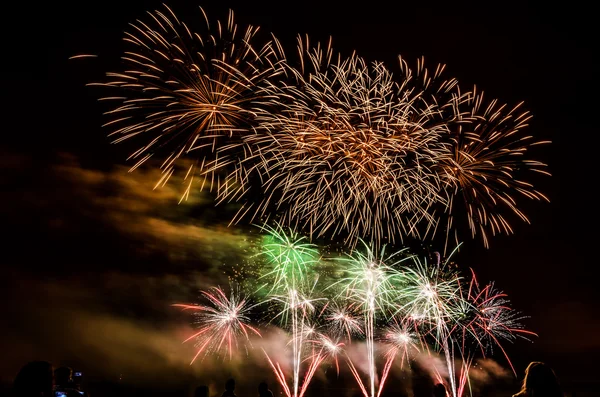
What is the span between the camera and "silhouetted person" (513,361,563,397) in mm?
4418

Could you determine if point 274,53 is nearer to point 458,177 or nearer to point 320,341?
point 458,177

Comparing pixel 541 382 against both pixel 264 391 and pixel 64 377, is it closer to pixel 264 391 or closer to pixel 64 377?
pixel 264 391

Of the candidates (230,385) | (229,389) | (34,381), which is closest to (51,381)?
(34,381)

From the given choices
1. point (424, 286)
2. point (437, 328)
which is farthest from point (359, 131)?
point (437, 328)

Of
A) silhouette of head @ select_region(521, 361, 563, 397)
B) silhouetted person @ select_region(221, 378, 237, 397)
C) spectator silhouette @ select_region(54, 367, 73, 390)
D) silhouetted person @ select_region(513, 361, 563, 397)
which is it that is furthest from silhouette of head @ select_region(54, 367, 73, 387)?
silhouette of head @ select_region(521, 361, 563, 397)

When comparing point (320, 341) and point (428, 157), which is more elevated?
point (428, 157)

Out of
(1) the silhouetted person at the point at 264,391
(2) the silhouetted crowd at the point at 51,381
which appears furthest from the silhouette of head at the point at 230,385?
(2) the silhouetted crowd at the point at 51,381

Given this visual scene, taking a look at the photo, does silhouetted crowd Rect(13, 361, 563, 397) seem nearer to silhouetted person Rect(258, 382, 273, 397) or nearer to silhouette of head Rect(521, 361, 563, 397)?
silhouette of head Rect(521, 361, 563, 397)

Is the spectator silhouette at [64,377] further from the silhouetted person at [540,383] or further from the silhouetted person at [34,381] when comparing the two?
the silhouetted person at [540,383]

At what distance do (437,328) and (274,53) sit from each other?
557 inches

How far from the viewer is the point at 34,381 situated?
12.6ft

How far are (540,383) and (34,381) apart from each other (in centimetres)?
487

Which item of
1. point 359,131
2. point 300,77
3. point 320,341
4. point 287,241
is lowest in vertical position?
point 320,341

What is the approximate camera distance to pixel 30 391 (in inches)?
151
